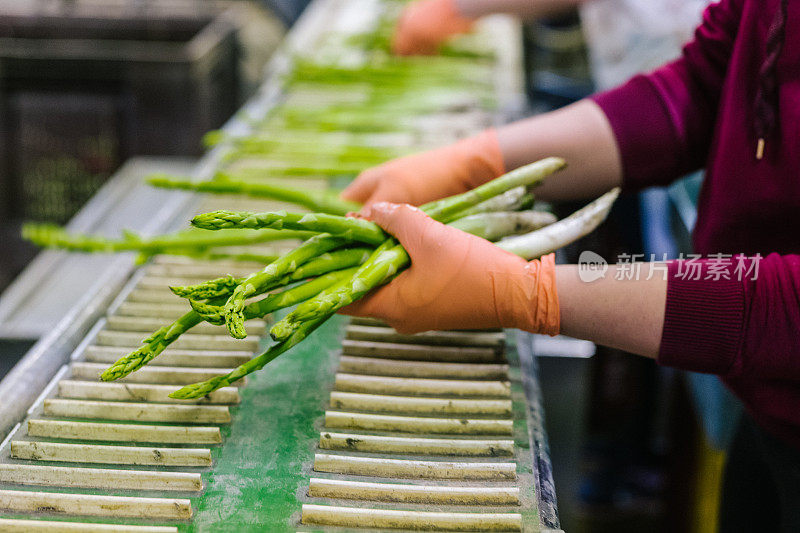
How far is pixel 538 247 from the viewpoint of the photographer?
1.57 metres

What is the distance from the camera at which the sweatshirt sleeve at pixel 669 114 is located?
1.74 metres

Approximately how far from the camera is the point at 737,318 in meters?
1.26

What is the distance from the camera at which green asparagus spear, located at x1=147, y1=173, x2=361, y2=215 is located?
1790mm

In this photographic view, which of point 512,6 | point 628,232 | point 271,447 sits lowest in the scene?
point 628,232

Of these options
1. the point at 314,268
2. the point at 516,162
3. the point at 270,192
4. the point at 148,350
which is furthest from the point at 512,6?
the point at 148,350

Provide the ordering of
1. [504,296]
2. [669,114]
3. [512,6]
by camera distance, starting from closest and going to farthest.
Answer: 1. [504,296]
2. [669,114]
3. [512,6]

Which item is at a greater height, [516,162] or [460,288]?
[516,162]

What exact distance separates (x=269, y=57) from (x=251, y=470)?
5221 millimetres

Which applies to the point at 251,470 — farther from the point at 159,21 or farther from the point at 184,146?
the point at 159,21

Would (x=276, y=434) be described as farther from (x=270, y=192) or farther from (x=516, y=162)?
(x=516, y=162)

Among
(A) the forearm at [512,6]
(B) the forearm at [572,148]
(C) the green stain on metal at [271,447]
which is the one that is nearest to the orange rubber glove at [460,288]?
(C) the green stain on metal at [271,447]

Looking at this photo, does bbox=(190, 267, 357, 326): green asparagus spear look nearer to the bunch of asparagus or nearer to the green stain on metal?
the bunch of asparagus

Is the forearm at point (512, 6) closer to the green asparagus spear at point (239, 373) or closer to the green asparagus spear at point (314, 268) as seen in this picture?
the green asparagus spear at point (314, 268)

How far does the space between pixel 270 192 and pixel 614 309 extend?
914 mm
